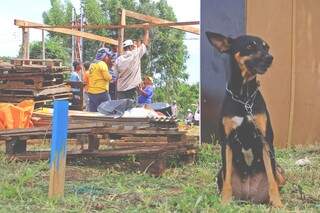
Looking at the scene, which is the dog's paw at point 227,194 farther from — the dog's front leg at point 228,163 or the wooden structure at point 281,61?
the wooden structure at point 281,61

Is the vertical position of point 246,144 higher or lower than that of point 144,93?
lower

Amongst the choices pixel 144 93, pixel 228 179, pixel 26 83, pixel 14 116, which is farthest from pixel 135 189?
pixel 144 93

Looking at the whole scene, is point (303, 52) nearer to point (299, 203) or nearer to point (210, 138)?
point (210, 138)

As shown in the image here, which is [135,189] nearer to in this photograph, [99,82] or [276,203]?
[276,203]

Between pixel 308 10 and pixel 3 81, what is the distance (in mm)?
6037

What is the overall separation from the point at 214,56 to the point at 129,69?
3.78 metres

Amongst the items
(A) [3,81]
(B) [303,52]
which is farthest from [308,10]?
(A) [3,81]

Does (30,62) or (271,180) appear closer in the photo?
(271,180)

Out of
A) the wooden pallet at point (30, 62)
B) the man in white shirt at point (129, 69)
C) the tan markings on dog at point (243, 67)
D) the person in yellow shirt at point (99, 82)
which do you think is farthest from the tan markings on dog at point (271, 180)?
the wooden pallet at point (30, 62)

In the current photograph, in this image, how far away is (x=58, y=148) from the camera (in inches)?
199

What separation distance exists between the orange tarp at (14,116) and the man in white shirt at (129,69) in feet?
8.78

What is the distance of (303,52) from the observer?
30.1 feet

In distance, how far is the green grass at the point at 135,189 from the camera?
4.75 metres

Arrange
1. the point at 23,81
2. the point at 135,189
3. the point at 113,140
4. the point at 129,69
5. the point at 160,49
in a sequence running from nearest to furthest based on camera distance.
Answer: the point at 135,189 < the point at 113,140 < the point at 23,81 < the point at 129,69 < the point at 160,49
